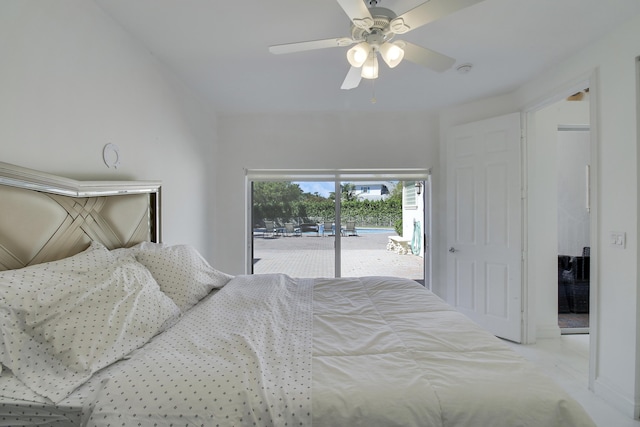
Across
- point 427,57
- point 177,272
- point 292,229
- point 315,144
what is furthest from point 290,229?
point 427,57

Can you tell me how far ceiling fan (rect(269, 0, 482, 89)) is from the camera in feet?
4.06

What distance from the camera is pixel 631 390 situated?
1808mm

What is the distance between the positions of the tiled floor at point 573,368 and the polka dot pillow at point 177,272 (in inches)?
77.1

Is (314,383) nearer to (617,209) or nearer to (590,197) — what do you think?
(617,209)

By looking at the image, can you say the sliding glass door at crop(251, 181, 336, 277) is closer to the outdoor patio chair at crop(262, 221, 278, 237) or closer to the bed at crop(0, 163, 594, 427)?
the outdoor patio chair at crop(262, 221, 278, 237)

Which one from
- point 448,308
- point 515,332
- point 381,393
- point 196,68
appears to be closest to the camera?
point 381,393

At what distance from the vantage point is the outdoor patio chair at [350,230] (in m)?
3.67

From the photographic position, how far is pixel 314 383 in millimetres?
896

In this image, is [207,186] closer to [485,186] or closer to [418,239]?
[418,239]

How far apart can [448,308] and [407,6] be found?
5.72 ft

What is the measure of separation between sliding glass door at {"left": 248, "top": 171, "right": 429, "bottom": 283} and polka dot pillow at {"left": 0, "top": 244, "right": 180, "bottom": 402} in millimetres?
2436

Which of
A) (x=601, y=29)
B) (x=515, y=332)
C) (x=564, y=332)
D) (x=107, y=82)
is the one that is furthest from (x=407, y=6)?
(x=564, y=332)

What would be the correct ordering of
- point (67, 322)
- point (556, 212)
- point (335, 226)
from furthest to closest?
1. point (335, 226)
2. point (556, 212)
3. point (67, 322)

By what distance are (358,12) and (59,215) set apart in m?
1.72
